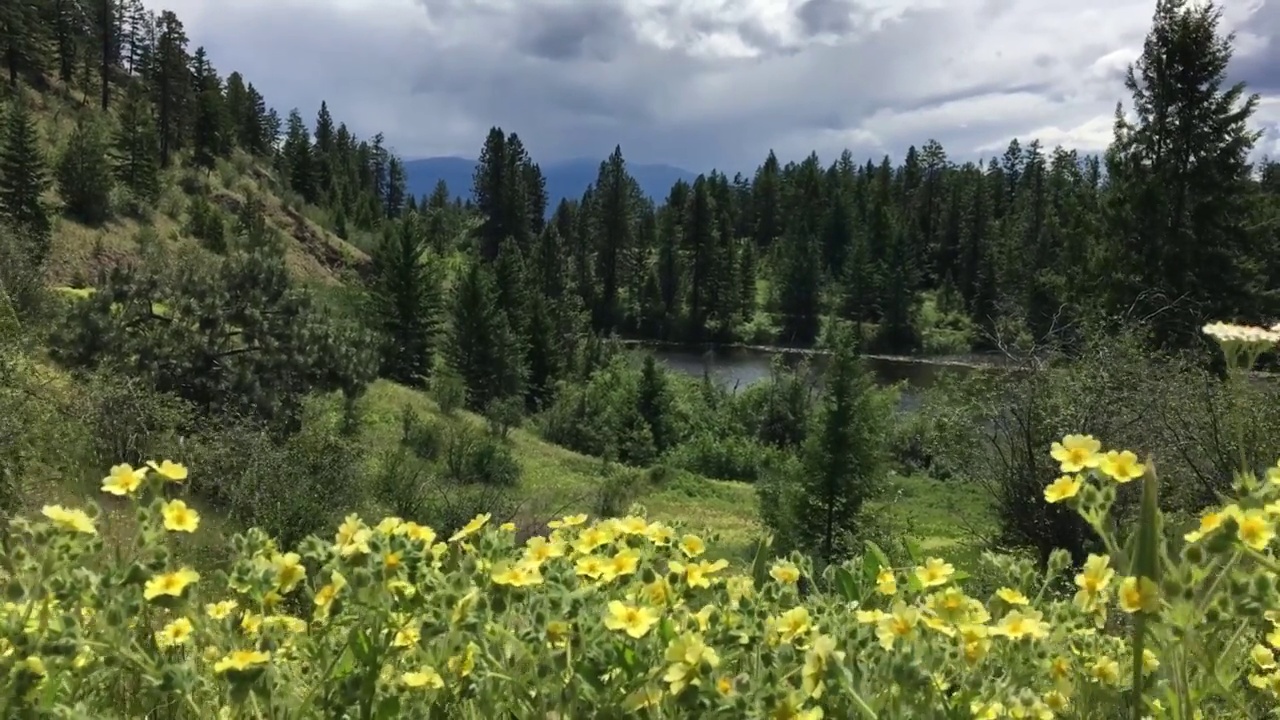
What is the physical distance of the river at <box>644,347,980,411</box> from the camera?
2080 inches

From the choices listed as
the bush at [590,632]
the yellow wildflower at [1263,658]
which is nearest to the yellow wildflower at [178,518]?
the bush at [590,632]

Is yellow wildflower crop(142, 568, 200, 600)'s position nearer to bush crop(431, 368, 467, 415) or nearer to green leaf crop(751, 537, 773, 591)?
green leaf crop(751, 537, 773, 591)

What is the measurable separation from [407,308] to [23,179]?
48.7 ft

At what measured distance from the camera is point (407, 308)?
38969 millimetres

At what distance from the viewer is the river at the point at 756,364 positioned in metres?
52.8

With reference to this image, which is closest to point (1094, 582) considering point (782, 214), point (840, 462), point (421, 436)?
point (840, 462)

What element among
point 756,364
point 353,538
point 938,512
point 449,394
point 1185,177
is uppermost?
point 1185,177

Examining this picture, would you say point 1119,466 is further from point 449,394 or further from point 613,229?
point 613,229

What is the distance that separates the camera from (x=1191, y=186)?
72.9 feet

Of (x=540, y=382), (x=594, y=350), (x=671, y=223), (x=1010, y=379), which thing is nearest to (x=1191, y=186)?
(x=1010, y=379)

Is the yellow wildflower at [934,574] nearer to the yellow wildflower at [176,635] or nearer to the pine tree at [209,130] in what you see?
the yellow wildflower at [176,635]

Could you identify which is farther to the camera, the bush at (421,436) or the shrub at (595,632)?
the bush at (421,436)

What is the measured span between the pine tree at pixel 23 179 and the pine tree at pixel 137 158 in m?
6.73

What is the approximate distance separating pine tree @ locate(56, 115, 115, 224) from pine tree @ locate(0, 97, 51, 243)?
2243 millimetres
